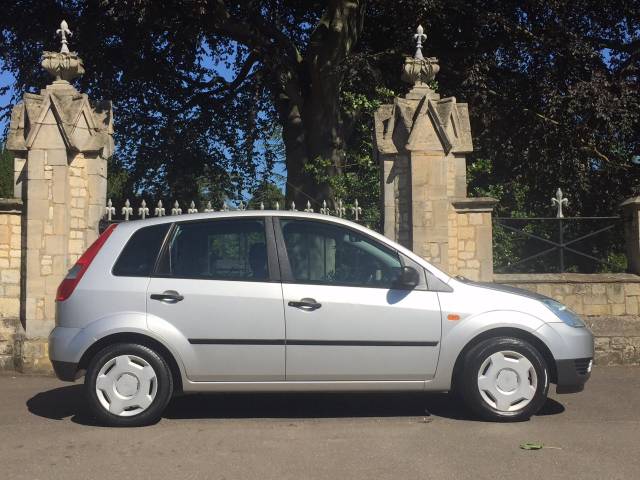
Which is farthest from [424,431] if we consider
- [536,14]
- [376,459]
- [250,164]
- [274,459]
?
[250,164]

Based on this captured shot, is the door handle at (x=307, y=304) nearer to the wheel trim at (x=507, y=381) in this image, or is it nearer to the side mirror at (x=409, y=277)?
the side mirror at (x=409, y=277)

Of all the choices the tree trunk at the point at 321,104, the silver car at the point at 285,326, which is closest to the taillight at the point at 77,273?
the silver car at the point at 285,326

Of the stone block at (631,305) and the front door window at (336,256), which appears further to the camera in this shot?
the stone block at (631,305)

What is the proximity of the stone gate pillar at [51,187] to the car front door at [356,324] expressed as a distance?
13.2 ft

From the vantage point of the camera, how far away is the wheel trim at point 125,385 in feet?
17.7

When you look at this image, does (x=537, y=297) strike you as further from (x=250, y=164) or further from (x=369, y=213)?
(x=250, y=164)

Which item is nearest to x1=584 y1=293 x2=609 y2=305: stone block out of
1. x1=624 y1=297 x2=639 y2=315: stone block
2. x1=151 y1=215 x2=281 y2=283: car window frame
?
x1=624 y1=297 x2=639 y2=315: stone block

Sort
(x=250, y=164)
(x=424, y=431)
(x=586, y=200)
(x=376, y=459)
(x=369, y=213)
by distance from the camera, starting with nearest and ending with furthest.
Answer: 1. (x=376, y=459)
2. (x=424, y=431)
3. (x=369, y=213)
4. (x=586, y=200)
5. (x=250, y=164)

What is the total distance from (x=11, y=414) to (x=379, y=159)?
525 cm

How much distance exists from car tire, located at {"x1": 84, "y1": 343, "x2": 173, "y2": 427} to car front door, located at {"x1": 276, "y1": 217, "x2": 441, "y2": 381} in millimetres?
990

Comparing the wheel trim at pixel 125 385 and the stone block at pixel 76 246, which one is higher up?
the stone block at pixel 76 246

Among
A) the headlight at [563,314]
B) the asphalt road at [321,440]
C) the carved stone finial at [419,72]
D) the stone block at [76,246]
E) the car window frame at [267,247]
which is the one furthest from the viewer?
the carved stone finial at [419,72]

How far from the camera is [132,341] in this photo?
5.46 m

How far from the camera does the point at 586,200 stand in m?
15.4
